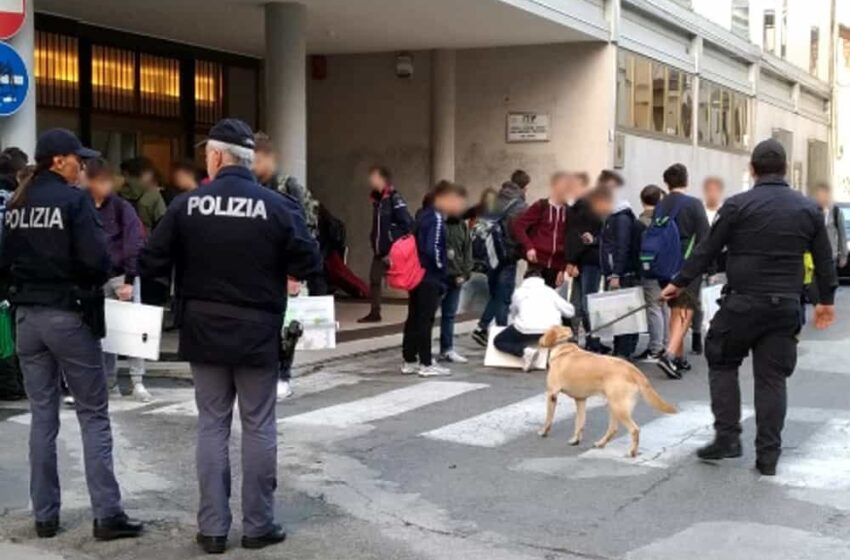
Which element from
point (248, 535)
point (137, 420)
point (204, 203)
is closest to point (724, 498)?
point (248, 535)

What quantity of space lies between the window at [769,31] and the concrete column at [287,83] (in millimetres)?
16977

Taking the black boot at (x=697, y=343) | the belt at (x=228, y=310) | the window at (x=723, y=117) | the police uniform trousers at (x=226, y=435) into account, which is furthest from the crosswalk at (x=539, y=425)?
the window at (x=723, y=117)

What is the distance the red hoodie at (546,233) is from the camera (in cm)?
1172

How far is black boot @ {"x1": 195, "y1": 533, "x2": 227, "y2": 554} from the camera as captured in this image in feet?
17.7

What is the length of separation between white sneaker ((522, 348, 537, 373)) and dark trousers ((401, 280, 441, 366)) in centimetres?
95

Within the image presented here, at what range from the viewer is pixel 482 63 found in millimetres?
17906

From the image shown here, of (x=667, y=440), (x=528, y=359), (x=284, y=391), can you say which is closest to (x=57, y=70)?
(x=284, y=391)

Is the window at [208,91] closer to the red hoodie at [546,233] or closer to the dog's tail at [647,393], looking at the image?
the red hoodie at [546,233]

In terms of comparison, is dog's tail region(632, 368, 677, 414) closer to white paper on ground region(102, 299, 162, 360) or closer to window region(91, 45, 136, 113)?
white paper on ground region(102, 299, 162, 360)

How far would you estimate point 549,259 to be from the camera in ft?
38.7

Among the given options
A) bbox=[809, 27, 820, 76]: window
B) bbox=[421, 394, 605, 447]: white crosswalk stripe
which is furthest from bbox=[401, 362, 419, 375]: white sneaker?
bbox=[809, 27, 820, 76]: window

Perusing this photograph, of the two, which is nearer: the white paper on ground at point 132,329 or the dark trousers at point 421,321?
the white paper on ground at point 132,329

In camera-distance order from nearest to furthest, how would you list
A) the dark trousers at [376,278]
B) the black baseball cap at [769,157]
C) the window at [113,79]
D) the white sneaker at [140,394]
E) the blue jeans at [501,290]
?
1. the black baseball cap at [769,157]
2. the white sneaker at [140,394]
3. the blue jeans at [501,290]
4. the dark trousers at [376,278]
5. the window at [113,79]

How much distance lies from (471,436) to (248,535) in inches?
113
